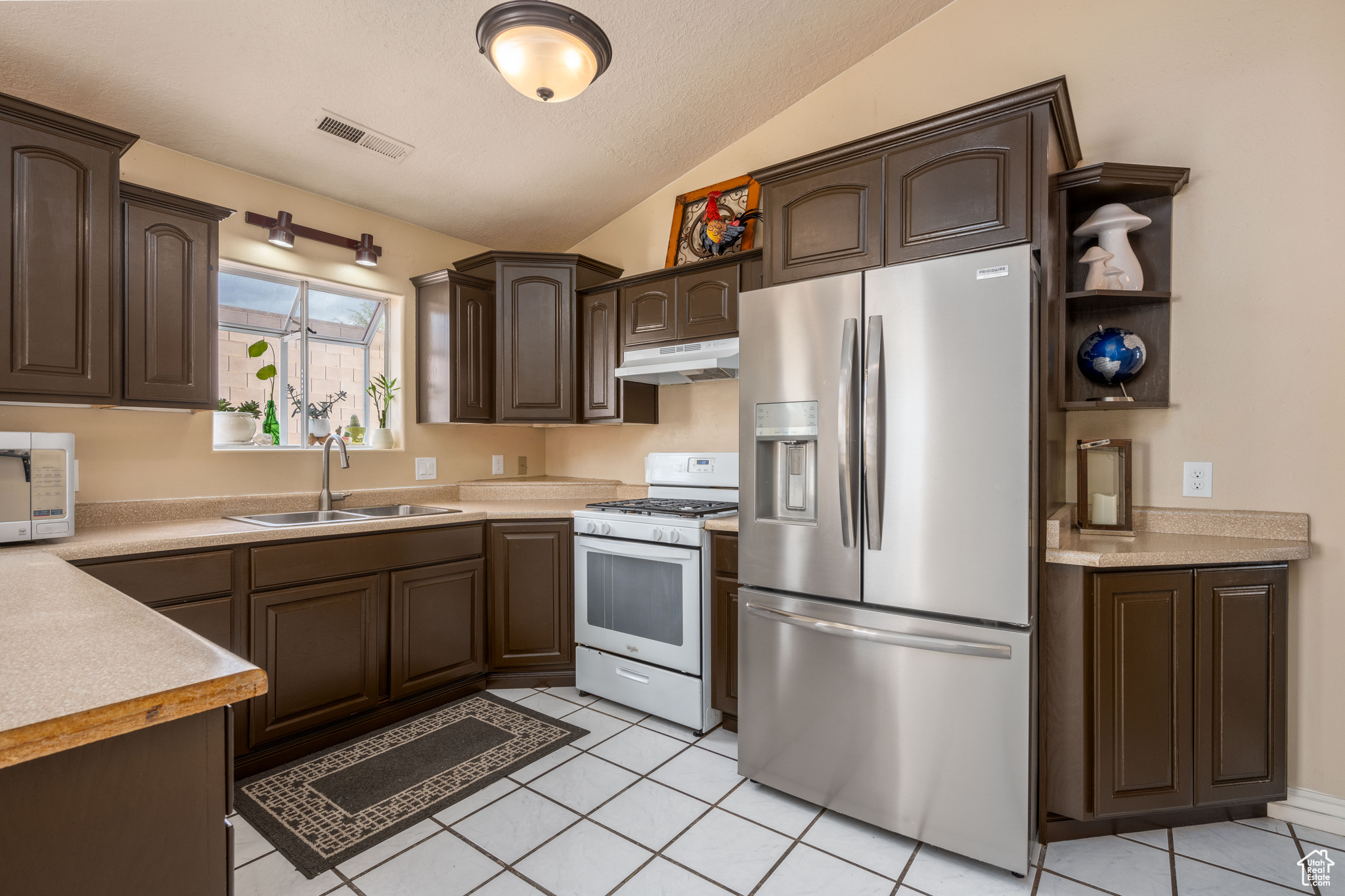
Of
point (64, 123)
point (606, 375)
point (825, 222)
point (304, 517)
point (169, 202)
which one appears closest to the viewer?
point (64, 123)

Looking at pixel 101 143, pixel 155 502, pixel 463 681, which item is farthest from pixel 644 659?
pixel 101 143

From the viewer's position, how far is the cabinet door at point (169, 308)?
2.33 metres

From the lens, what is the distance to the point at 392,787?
2.24m

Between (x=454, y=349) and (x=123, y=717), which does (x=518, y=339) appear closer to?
(x=454, y=349)

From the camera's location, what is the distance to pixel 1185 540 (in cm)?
211

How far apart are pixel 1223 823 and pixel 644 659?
208 centimetres

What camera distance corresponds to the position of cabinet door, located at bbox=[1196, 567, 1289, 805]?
6.34 feet

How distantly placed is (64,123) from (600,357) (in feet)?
7.35

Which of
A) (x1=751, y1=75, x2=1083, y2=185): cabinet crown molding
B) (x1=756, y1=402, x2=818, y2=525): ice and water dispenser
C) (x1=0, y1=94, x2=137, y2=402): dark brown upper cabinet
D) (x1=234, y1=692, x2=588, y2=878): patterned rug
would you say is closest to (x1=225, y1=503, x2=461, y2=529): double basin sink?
(x1=0, y1=94, x2=137, y2=402): dark brown upper cabinet

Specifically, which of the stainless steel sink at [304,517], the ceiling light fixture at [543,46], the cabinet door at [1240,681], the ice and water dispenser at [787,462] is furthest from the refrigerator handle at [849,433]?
the stainless steel sink at [304,517]

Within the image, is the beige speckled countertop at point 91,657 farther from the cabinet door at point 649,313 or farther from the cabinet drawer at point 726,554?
the cabinet door at point 649,313

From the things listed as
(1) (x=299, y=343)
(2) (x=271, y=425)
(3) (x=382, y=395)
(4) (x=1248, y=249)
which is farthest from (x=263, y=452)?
(4) (x=1248, y=249)

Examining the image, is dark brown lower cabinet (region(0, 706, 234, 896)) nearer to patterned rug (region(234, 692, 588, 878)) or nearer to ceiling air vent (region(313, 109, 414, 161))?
patterned rug (region(234, 692, 588, 878))

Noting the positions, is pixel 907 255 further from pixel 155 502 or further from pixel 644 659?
pixel 155 502
